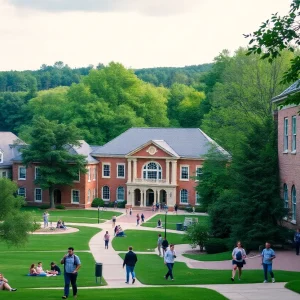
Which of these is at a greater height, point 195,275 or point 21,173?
point 21,173

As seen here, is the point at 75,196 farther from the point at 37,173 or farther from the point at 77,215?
the point at 77,215

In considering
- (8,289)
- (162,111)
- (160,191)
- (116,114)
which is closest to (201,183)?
(160,191)

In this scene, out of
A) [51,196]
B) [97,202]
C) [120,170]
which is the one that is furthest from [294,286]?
[120,170]

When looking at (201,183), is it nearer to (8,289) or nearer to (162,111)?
(8,289)

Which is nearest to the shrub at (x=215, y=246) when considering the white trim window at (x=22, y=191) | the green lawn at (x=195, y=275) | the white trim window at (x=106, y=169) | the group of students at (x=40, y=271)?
the green lawn at (x=195, y=275)

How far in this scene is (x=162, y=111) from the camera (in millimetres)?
105188

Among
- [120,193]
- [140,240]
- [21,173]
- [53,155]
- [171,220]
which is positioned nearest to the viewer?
[140,240]

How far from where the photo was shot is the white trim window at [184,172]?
7956cm

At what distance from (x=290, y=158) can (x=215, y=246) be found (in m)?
7.25

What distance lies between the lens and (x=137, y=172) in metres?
81.3

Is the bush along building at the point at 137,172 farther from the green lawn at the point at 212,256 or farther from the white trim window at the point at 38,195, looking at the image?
the green lawn at the point at 212,256

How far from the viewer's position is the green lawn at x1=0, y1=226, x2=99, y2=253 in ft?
154

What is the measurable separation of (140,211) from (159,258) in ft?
122

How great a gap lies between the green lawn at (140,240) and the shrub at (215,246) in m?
5.17
